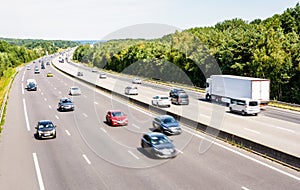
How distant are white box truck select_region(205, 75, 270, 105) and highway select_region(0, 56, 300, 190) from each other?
1646 centimetres

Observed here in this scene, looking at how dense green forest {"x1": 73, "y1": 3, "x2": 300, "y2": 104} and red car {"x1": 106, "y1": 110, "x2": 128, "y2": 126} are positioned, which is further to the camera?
dense green forest {"x1": 73, "y1": 3, "x2": 300, "y2": 104}

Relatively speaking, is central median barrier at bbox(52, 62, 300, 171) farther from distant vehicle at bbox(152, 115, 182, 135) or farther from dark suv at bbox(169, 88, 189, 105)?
dark suv at bbox(169, 88, 189, 105)

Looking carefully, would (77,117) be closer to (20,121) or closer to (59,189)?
(20,121)

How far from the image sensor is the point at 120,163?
2327 centimetres

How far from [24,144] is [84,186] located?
12.5 meters

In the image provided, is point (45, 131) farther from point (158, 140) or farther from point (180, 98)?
point (180, 98)

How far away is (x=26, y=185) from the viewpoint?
1966 centimetres

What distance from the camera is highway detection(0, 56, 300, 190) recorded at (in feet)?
63.8

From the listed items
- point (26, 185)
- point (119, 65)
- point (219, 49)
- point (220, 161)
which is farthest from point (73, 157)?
point (119, 65)

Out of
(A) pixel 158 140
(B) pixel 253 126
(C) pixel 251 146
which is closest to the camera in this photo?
(A) pixel 158 140

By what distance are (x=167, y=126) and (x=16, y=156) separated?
498 inches

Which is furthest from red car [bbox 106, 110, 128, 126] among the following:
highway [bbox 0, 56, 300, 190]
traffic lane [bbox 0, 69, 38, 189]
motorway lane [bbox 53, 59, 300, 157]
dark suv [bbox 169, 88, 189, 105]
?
dark suv [bbox 169, 88, 189, 105]

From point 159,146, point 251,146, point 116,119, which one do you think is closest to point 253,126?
point 251,146

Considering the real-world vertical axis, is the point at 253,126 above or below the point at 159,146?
below
